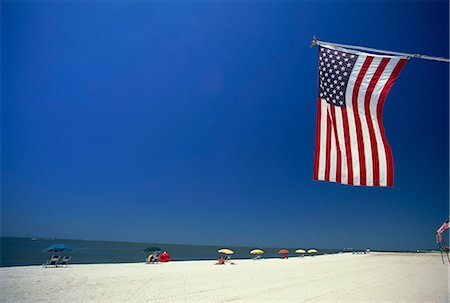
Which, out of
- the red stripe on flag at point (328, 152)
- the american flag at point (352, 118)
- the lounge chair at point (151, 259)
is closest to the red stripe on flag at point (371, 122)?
the american flag at point (352, 118)

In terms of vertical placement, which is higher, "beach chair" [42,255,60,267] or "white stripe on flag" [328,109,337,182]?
"white stripe on flag" [328,109,337,182]

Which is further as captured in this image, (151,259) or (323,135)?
(151,259)

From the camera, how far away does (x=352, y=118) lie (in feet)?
23.0

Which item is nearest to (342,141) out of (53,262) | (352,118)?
(352,118)

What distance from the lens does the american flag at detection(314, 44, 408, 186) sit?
669 cm

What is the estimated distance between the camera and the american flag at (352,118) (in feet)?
22.0

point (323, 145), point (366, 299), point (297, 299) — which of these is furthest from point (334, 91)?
point (366, 299)

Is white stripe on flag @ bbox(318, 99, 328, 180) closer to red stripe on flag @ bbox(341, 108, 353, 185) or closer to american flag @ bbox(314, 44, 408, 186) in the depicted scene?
american flag @ bbox(314, 44, 408, 186)

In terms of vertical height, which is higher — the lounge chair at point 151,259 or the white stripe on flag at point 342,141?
the white stripe on flag at point 342,141

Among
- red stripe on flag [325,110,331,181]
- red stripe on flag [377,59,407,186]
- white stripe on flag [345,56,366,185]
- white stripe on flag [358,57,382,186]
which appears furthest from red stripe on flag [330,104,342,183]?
red stripe on flag [377,59,407,186]

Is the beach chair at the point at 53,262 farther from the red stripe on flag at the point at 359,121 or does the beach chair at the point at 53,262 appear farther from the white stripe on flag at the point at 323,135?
the red stripe on flag at the point at 359,121

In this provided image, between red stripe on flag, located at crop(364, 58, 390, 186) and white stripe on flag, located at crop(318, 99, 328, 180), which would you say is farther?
white stripe on flag, located at crop(318, 99, 328, 180)

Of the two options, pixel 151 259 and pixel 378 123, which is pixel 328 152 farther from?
pixel 151 259

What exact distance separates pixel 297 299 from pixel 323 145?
5.82 metres
